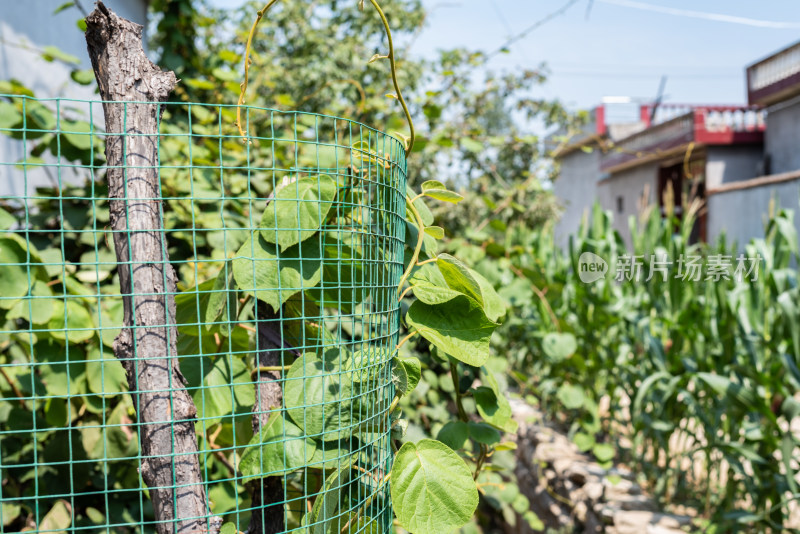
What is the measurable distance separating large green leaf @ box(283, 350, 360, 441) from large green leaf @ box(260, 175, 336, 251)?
163 mm

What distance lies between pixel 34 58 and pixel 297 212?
2568mm

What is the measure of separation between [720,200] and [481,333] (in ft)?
25.1

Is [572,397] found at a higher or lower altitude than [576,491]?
higher

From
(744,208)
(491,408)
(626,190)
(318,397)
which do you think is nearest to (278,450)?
(318,397)

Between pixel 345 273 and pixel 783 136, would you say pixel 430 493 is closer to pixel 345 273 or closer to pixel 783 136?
pixel 345 273

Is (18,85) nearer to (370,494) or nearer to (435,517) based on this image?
(370,494)

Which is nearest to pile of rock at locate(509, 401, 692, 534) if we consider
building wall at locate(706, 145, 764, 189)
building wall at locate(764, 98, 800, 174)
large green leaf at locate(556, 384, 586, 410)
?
large green leaf at locate(556, 384, 586, 410)

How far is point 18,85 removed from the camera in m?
1.70

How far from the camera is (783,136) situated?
852 cm

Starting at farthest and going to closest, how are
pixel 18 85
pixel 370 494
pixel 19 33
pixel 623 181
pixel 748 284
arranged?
pixel 623 181
pixel 19 33
pixel 748 284
pixel 18 85
pixel 370 494

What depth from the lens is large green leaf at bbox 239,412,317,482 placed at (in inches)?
30.1

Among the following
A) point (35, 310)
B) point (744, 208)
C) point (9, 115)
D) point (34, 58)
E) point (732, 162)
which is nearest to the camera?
point (35, 310)

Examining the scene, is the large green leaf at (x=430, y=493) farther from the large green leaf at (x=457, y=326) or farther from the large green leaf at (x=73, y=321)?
the large green leaf at (x=73, y=321)

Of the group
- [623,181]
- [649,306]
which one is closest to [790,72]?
[623,181]
